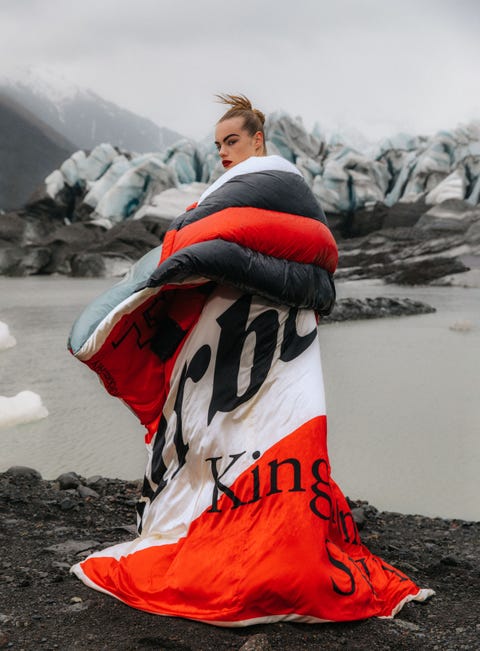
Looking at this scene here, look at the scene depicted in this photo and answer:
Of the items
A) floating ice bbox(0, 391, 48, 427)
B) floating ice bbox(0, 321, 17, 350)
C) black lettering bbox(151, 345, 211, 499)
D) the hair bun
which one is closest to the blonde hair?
the hair bun

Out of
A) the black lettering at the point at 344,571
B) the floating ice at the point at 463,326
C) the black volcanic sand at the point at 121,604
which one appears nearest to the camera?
the black volcanic sand at the point at 121,604

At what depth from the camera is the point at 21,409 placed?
4.42m

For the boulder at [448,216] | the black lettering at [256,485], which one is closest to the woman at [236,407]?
the black lettering at [256,485]

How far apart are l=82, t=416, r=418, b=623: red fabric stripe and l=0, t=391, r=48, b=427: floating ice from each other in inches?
112

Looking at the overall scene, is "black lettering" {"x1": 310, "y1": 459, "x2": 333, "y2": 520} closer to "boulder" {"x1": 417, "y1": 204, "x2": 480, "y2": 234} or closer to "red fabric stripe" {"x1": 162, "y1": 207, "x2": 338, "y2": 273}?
"red fabric stripe" {"x1": 162, "y1": 207, "x2": 338, "y2": 273}

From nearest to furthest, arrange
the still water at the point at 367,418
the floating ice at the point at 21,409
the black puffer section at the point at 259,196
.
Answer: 1. the black puffer section at the point at 259,196
2. the still water at the point at 367,418
3. the floating ice at the point at 21,409

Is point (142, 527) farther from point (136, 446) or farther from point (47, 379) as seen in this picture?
point (47, 379)

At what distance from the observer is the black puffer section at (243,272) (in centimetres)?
154

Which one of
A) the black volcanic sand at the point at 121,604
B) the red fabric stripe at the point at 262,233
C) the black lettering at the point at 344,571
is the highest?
the red fabric stripe at the point at 262,233

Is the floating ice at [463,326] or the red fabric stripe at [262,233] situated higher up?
the red fabric stripe at [262,233]

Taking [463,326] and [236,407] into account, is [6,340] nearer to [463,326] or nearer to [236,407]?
[463,326]

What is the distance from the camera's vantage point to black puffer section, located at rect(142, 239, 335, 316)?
1542 millimetres

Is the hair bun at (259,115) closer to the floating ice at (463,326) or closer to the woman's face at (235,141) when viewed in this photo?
the woman's face at (235,141)

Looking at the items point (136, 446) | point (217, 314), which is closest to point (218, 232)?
point (217, 314)
